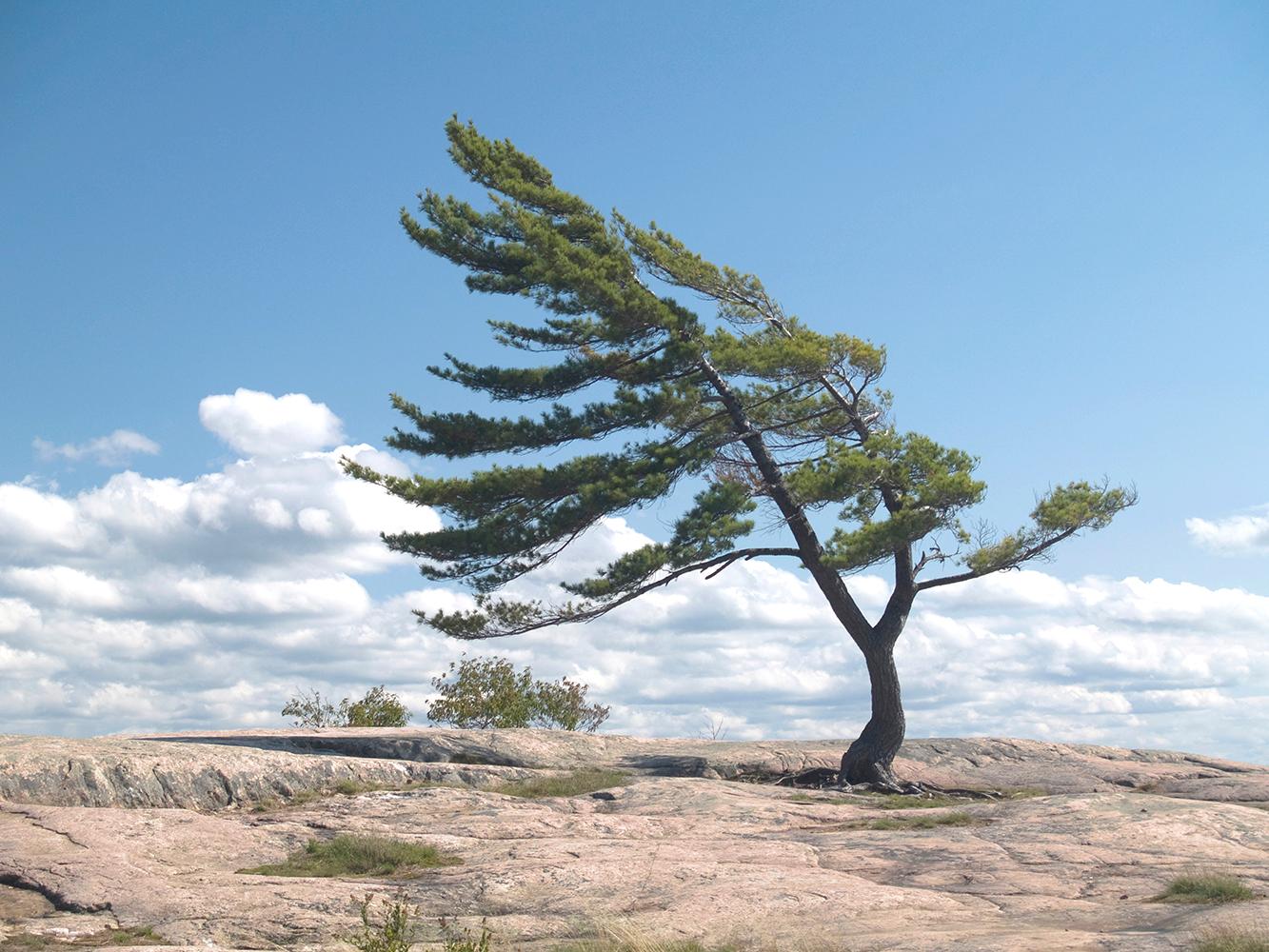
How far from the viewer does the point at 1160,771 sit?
22375mm

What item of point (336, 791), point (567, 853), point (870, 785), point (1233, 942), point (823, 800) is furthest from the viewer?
point (870, 785)

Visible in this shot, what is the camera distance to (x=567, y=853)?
38.0ft

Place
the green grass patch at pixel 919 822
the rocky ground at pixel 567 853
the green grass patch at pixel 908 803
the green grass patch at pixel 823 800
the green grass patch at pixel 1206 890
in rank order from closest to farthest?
the rocky ground at pixel 567 853 → the green grass patch at pixel 1206 890 → the green grass patch at pixel 919 822 → the green grass patch at pixel 823 800 → the green grass patch at pixel 908 803

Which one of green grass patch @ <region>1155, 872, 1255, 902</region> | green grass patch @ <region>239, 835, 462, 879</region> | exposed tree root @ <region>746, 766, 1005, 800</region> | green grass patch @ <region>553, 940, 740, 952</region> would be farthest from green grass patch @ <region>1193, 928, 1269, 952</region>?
exposed tree root @ <region>746, 766, 1005, 800</region>

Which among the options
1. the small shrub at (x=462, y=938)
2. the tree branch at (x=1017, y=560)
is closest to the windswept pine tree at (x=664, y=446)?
the tree branch at (x=1017, y=560)

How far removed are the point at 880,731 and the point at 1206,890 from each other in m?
10.7

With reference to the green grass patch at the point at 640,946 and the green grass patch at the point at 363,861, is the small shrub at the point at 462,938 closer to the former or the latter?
the green grass patch at the point at 640,946

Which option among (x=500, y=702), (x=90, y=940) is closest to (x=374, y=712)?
(x=500, y=702)

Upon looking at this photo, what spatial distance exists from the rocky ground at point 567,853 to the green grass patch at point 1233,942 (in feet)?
0.55

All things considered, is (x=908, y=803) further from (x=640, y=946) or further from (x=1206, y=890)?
(x=640, y=946)

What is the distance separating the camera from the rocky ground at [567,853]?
9289mm

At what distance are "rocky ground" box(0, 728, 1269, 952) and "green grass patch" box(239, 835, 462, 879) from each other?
0.43m

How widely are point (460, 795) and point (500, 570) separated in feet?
19.6

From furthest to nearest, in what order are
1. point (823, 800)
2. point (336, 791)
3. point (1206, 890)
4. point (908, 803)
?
1. point (908, 803)
2. point (823, 800)
3. point (336, 791)
4. point (1206, 890)
